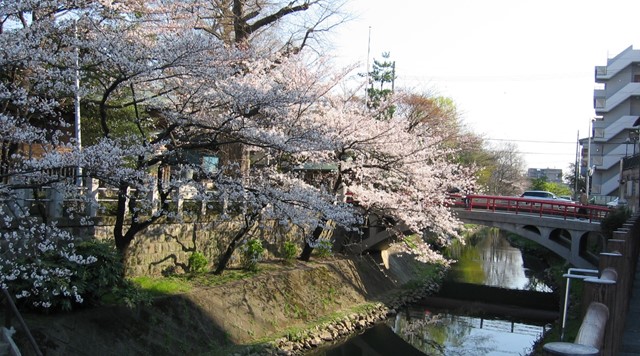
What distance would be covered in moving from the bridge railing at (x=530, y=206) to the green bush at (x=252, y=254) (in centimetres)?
912

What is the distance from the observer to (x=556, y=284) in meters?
25.8

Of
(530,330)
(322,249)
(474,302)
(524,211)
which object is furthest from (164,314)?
(524,211)

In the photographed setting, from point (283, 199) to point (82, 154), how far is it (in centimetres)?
559

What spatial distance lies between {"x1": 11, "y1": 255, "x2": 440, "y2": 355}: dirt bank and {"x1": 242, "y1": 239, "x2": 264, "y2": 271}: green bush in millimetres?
530

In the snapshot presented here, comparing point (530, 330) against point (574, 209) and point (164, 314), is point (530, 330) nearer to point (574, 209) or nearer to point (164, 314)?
point (574, 209)

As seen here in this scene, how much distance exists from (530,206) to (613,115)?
97.8 ft

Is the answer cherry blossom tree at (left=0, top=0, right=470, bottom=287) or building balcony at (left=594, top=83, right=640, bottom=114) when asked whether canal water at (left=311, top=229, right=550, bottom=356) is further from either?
building balcony at (left=594, top=83, right=640, bottom=114)

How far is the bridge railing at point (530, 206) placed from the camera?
2267 cm

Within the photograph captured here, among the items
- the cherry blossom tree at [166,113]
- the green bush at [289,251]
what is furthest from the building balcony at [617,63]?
the green bush at [289,251]

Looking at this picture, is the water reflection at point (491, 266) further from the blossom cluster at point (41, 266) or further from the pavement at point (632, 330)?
the blossom cluster at point (41, 266)

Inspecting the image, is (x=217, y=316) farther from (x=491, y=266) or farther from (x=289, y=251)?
(x=491, y=266)

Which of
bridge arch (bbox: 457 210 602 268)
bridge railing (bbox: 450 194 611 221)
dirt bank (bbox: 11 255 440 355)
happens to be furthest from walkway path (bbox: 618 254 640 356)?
bridge railing (bbox: 450 194 611 221)

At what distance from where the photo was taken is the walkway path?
661 cm

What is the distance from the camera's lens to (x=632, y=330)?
24.4 ft
